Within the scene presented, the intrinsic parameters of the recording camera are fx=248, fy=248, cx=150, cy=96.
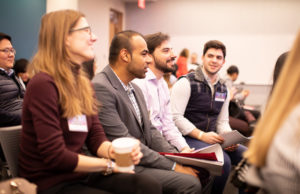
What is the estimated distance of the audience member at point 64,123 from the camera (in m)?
1.09

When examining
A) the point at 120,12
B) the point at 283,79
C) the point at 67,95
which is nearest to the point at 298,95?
the point at 283,79

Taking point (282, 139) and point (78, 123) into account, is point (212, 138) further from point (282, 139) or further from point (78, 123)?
point (282, 139)

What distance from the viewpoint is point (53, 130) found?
1092 mm

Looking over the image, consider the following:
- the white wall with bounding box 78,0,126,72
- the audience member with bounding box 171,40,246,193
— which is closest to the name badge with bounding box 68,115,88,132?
the audience member with bounding box 171,40,246,193

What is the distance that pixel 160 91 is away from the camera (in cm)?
234

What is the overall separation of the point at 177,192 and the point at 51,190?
755 millimetres

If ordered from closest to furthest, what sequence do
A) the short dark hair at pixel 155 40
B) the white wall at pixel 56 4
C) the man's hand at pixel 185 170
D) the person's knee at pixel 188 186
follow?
1. the person's knee at pixel 188 186
2. the man's hand at pixel 185 170
3. the short dark hair at pixel 155 40
4. the white wall at pixel 56 4

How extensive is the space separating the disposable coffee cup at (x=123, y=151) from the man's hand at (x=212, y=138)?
4.02 ft

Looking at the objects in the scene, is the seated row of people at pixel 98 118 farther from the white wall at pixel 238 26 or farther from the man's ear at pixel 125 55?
the white wall at pixel 238 26

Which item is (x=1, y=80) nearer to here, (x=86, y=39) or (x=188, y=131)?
(x=86, y=39)

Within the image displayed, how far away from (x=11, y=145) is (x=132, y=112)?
2.42 ft

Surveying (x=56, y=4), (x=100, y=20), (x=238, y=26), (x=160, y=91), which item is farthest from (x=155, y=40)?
(x=238, y=26)

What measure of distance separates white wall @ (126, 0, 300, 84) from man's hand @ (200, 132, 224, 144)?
6.00 m

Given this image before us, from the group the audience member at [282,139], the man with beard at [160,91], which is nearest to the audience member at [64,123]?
the audience member at [282,139]
